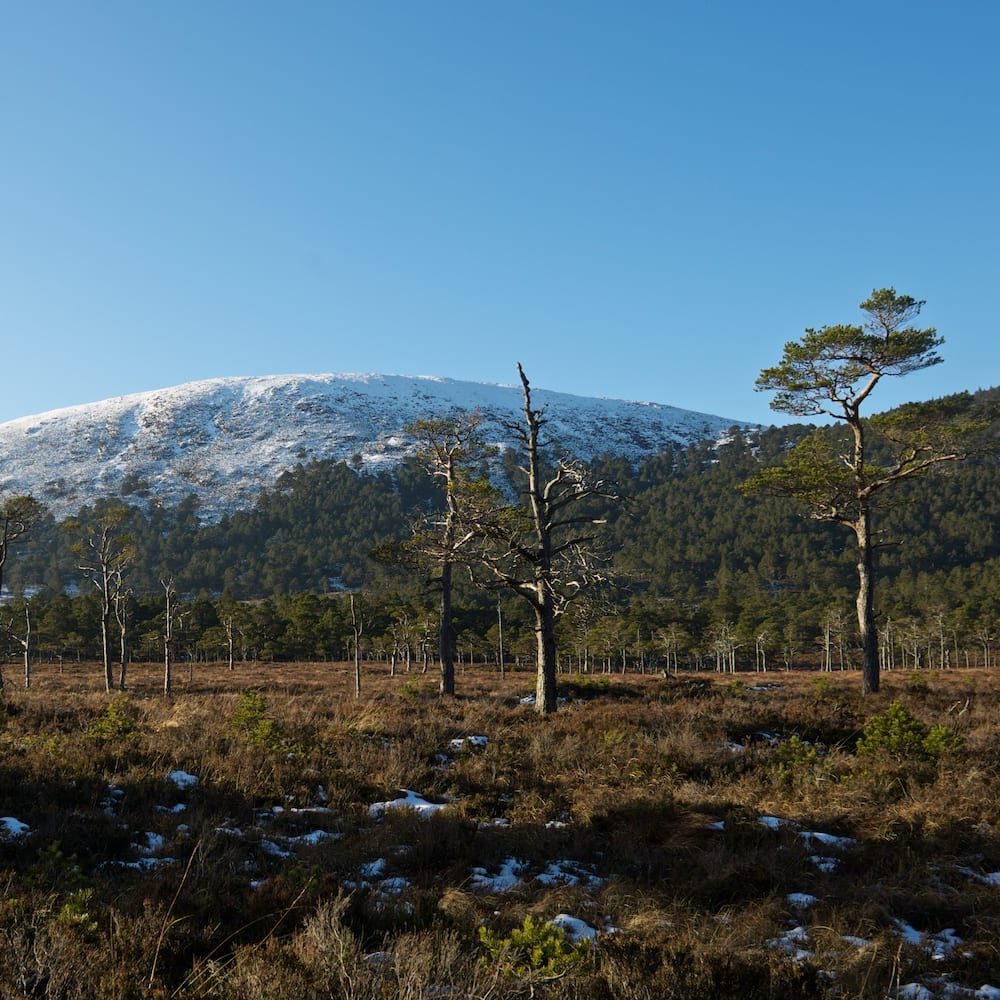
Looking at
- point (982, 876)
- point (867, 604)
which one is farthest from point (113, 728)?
point (867, 604)

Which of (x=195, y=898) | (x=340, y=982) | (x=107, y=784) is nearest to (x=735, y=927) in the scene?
(x=340, y=982)

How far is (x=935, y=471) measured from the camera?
2039 cm

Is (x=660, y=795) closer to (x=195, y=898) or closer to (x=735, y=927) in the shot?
(x=735, y=927)

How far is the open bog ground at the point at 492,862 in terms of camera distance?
3967 mm

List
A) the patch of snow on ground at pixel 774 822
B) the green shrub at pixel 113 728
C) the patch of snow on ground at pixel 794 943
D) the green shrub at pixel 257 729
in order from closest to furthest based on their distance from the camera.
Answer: the patch of snow on ground at pixel 794 943
the patch of snow on ground at pixel 774 822
the green shrub at pixel 257 729
the green shrub at pixel 113 728

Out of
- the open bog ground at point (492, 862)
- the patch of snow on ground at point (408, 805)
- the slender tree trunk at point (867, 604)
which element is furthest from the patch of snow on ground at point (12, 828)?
the slender tree trunk at point (867, 604)

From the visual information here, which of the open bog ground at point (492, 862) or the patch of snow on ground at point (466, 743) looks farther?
the patch of snow on ground at point (466, 743)

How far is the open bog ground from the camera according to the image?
13.0 ft

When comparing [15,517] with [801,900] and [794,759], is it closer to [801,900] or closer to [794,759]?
[794,759]

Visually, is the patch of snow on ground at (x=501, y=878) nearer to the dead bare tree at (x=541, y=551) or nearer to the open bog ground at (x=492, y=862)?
the open bog ground at (x=492, y=862)

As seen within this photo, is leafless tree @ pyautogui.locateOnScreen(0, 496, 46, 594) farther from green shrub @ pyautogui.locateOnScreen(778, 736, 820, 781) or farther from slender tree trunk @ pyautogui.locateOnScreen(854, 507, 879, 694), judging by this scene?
slender tree trunk @ pyautogui.locateOnScreen(854, 507, 879, 694)

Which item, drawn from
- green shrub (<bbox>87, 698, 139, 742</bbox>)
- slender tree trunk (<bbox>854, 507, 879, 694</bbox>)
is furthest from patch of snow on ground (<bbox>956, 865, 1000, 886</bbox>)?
slender tree trunk (<bbox>854, 507, 879, 694</bbox>)

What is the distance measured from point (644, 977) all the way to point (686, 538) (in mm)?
154755

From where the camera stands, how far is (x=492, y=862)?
6.30 metres
